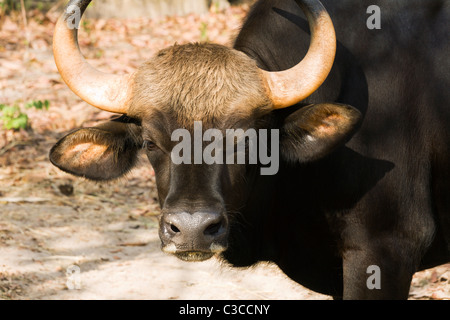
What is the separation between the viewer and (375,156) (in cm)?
440

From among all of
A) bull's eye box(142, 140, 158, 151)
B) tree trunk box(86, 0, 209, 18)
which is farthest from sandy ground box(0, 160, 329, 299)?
tree trunk box(86, 0, 209, 18)

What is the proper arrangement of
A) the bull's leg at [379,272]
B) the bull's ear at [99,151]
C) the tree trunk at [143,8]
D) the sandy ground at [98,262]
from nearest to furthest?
the bull's leg at [379,272] < the bull's ear at [99,151] < the sandy ground at [98,262] < the tree trunk at [143,8]

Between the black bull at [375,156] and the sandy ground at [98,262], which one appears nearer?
the black bull at [375,156]

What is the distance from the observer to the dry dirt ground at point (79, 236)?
6.28 m

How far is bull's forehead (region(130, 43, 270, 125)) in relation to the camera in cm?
408

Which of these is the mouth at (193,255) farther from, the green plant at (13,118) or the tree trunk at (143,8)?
the tree trunk at (143,8)

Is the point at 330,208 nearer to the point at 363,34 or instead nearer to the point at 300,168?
the point at 300,168

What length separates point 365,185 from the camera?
4.41 metres

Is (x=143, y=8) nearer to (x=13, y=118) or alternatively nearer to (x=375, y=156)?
(x=13, y=118)

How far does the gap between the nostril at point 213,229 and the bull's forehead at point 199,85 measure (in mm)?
620

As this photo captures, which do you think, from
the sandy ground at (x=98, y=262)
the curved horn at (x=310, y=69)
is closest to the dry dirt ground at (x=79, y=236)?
the sandy ground at (x=98, y=262)

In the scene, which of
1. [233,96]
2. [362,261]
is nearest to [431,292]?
[362,261]

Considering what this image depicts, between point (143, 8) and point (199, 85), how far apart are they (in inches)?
441
